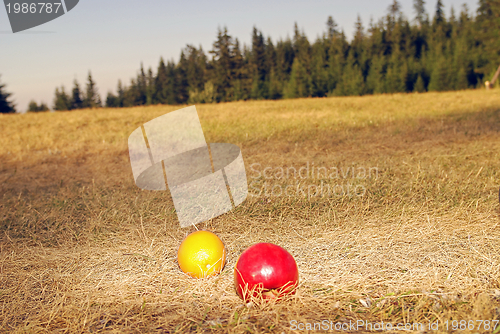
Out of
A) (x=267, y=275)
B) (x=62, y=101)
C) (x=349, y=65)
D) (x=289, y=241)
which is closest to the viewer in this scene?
(x=267, y=275)

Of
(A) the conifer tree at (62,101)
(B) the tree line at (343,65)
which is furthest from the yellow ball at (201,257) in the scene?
(A) the conifer tree at (62,101)

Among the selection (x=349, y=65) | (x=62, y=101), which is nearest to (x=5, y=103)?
(x=62, y=101)

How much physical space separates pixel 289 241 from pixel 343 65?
45943mm

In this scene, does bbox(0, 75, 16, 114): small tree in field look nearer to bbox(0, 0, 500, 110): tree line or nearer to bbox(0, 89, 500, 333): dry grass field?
bbox(0, 0, 500, 110): tree line

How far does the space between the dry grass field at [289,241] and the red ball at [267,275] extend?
100mm

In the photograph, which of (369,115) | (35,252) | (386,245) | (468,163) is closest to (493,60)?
(369,115)

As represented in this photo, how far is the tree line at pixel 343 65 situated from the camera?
3831cm

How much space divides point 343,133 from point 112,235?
8111mm

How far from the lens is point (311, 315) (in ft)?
8.30

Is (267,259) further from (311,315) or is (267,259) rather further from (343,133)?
(343,133)

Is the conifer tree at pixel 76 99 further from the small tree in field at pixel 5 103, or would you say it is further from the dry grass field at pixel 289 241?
the dry grass field at pixel 289 241

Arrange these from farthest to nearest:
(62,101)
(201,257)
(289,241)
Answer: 1. (62,101)
2. (289,241)
3. (201,257)

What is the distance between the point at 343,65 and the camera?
46188 mm

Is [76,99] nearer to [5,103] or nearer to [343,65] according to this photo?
[5,103]
